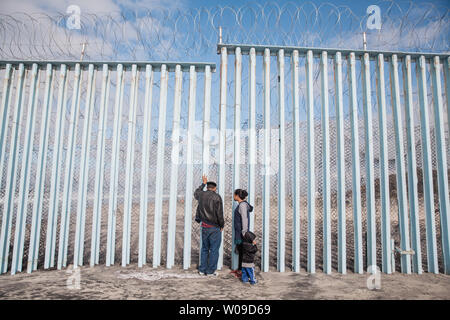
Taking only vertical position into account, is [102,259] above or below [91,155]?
below

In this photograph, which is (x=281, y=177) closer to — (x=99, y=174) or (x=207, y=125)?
(x=207, y=125)

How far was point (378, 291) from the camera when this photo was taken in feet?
12.2

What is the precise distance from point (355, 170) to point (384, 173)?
46cm

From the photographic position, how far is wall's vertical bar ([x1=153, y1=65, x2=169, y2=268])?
4.56 meters

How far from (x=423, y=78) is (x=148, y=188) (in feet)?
16.2

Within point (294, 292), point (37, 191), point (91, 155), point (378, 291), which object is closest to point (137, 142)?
point (91, 155)

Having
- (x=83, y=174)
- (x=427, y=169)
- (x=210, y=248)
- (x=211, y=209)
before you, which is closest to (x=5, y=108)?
(x=83, y=174)

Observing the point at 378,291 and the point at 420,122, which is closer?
the point at 378,291

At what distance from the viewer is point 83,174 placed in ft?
15.1

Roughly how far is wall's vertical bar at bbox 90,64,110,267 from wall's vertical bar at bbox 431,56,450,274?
548 cm

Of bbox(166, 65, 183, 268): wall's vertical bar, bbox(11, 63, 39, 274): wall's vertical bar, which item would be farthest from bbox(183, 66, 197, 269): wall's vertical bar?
bbox(11, 63, 39, 274): wall's vertical bar

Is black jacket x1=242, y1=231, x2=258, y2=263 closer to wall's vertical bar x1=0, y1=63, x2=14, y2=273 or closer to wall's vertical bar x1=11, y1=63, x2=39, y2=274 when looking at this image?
wall's vertical bar x1=11, y1=63, x2=39, y2=274
